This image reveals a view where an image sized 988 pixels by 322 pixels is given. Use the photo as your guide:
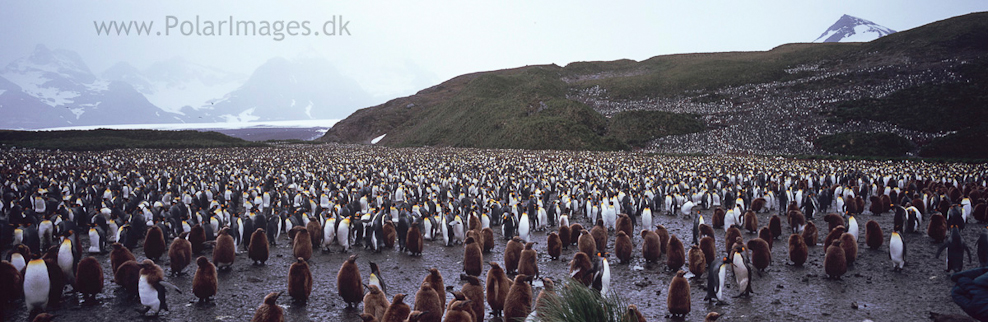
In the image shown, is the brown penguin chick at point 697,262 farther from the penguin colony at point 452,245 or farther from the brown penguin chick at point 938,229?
the brown penguin chick at point 938,229

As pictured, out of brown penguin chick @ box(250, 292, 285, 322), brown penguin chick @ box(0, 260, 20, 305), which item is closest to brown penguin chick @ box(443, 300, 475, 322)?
brown penguin chick @ box(250, 292, 285, 322)

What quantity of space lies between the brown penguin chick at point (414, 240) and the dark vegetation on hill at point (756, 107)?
37.7 metres

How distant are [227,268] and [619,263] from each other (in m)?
7.23

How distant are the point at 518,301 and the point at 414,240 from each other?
443 centimetres

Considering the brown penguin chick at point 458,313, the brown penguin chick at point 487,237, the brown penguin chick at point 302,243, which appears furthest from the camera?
the brown penguin chick at point 487,237

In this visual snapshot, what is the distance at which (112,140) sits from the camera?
148 ft

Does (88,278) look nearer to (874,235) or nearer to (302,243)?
(302,243)

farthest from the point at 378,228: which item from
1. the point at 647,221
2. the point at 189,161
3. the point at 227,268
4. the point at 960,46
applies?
the point at 960,46

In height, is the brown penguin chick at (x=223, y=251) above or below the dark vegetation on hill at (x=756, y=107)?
below

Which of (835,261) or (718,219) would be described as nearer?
(835,261)

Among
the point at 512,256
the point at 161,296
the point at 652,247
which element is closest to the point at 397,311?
the point at 512,256

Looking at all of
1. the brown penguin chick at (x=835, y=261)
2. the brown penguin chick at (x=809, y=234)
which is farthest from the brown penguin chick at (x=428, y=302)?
the brown penguin chick at (x=809, y=234)

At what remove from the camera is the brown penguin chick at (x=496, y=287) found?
5852mm

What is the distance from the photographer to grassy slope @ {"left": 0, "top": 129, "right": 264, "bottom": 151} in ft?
136
